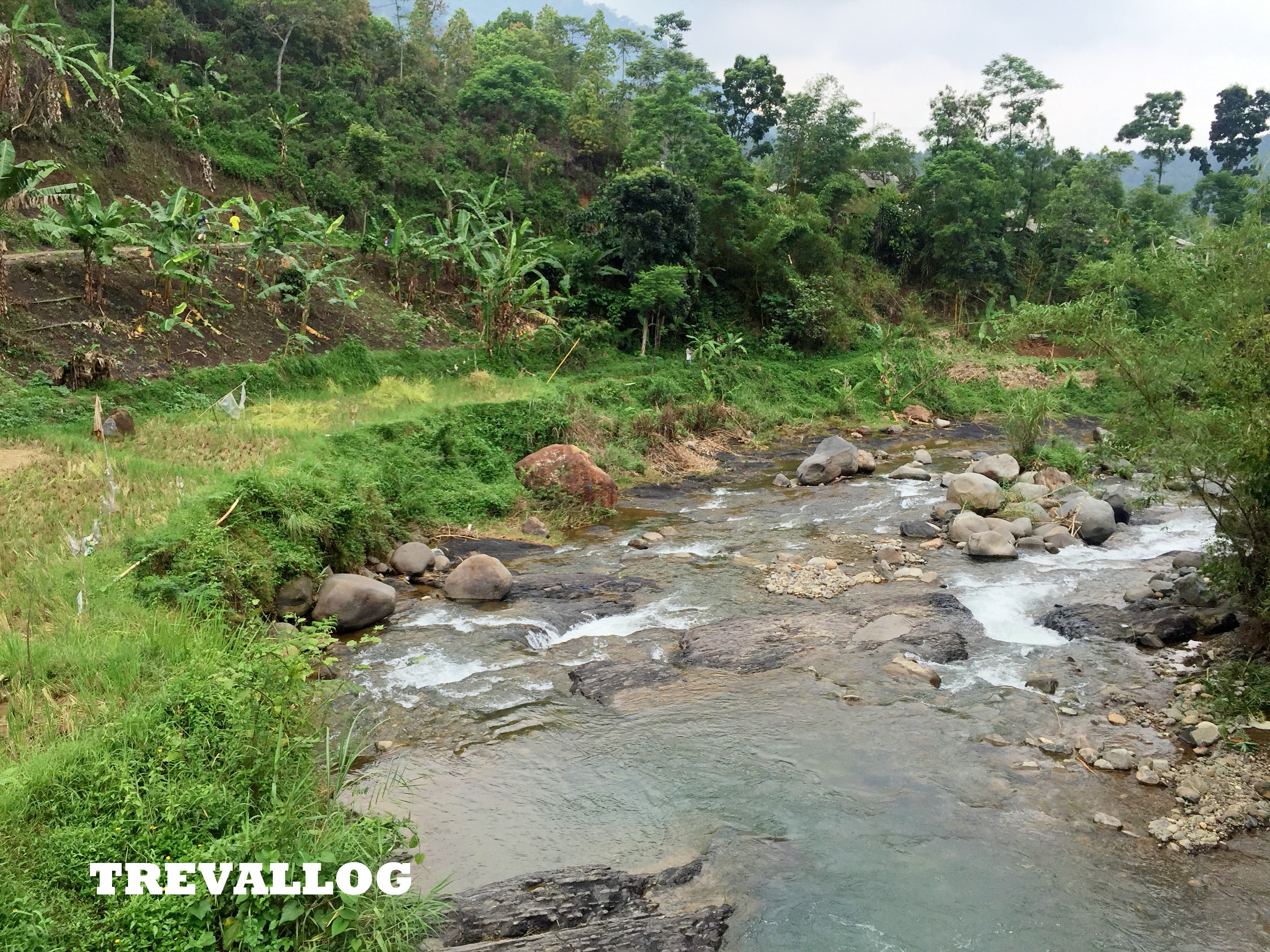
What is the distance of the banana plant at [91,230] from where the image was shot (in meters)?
14.3

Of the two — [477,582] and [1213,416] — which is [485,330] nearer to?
[477,582]

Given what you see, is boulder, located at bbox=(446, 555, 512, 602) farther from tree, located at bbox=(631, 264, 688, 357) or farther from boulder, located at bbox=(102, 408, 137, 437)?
tree, located at bbox=(631, 264, 688, 357)

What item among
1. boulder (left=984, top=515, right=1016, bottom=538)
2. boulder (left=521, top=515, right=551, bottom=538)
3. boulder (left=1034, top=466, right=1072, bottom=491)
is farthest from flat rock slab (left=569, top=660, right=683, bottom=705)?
boulder (left=1034, top=466, right=1072, bottom=491)

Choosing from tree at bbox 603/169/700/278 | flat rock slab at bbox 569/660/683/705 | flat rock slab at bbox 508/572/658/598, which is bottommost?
flat rock slab at bbox 569/660/683/705

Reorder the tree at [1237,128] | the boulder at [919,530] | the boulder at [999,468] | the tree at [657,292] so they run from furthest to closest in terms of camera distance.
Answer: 1. the tree at [1237,128]
2. the tree at [657,292]
3. the boulder at [999,468]
4. the boulder at [919,530]

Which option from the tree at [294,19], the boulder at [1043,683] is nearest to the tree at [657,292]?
the tree at [294,19]

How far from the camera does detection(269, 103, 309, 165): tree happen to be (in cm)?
2489

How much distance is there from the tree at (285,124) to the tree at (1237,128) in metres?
47.6

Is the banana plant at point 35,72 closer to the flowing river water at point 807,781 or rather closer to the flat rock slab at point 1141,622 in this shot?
the flowing river water at point 807,781

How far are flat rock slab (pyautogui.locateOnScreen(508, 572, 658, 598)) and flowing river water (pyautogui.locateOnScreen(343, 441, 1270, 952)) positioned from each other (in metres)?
0.23

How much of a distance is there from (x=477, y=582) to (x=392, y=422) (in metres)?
4.87

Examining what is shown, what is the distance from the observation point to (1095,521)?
530 inches

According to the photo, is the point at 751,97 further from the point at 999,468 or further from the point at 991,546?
the point at 991,546

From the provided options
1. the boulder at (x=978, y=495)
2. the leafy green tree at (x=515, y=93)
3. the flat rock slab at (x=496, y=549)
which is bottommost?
the flat rock slab at (x=496, y=549)
